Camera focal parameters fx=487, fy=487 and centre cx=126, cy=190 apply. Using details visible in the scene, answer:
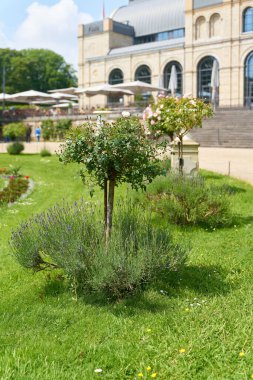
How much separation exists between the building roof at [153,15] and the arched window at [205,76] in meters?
11.0

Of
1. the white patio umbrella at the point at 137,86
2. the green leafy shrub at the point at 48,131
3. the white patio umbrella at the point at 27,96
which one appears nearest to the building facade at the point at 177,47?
the white patio umbrella at the point at 137,86

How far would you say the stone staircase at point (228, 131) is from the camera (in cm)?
2609

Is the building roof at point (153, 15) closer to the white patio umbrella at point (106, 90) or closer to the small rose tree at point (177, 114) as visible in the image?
the white patio umbrella at point (106, 90)

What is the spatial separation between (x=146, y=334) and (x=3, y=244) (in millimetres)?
3496

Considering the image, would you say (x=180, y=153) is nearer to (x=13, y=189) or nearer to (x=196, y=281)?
(x=13, y=189)

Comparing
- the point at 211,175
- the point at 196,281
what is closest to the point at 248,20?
the point at 211,175

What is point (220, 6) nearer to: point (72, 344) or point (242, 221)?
point (242, 221)

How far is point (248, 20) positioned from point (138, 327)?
39410mm

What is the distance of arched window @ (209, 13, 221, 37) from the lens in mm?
40853

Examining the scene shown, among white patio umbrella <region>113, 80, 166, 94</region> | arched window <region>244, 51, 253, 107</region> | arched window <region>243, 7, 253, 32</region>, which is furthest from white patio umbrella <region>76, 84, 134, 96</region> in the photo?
arched window <region>243, 7, 253, 32</region>

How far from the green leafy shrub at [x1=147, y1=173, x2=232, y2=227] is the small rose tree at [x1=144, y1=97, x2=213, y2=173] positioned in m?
2.58

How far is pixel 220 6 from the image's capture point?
40.2 m

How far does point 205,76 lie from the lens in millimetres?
42312

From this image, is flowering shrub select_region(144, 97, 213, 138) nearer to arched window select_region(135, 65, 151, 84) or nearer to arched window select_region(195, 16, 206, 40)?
arched window select_region(195, 16, 206, 40)
